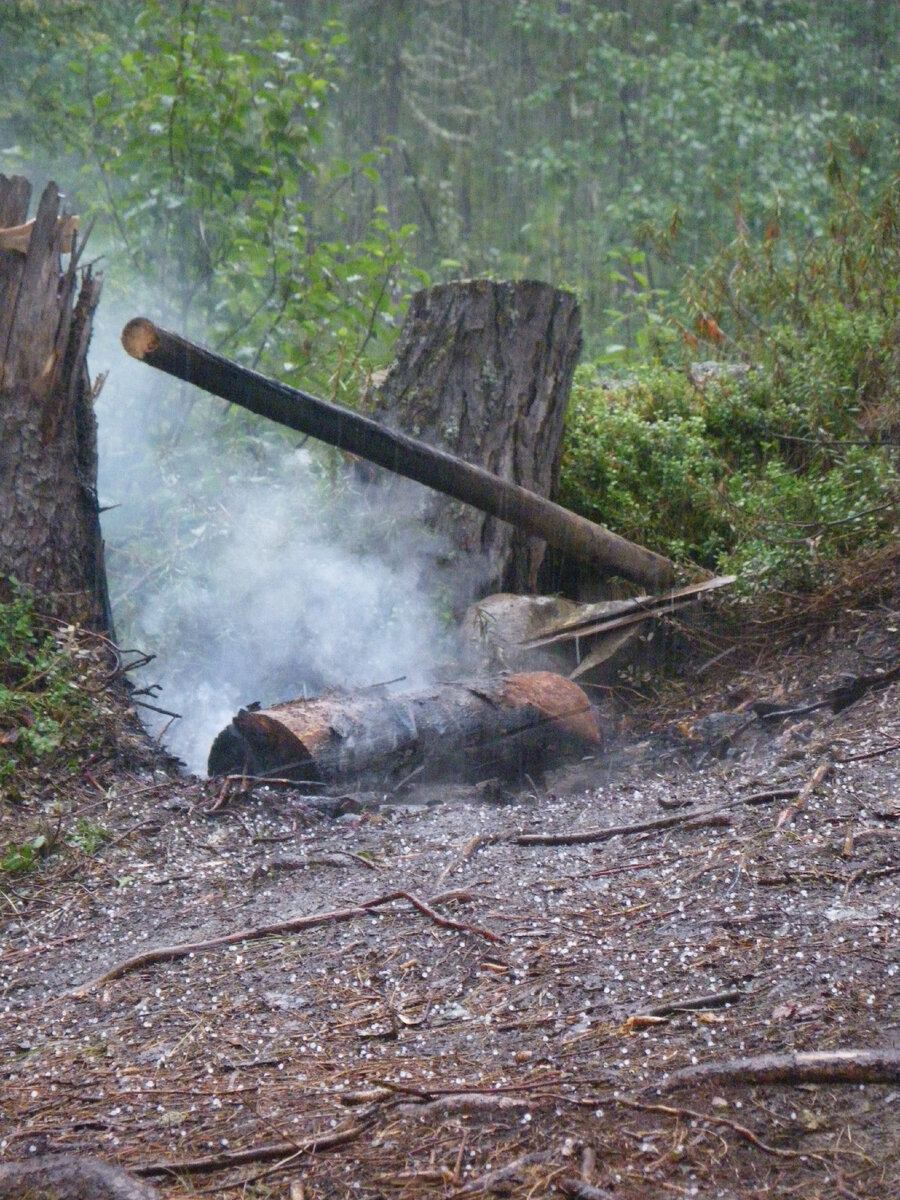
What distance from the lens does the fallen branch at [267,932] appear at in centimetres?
269

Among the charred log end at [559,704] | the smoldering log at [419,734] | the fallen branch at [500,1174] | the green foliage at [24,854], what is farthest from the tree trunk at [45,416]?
the fallen branch at [500,1174]

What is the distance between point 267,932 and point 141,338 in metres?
2.31

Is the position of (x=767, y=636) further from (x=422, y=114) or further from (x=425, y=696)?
(x=422, y=114)

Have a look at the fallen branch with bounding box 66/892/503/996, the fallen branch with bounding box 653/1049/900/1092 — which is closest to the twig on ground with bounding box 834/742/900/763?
the fallen branch with bounding box 66/892/503/996

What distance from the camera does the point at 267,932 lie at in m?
2.81

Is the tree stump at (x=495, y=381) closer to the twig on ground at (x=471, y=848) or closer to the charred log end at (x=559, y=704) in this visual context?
→ the charred log end at (x=559, y=704)

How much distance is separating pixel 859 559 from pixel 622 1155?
3.61m

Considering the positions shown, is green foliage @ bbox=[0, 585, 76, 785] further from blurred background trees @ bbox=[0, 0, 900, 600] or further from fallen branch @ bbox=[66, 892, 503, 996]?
blurred background trees @ bbox=[0, 0, 900, 600]

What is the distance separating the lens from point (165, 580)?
5598 mm

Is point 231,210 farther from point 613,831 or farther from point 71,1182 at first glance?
point 71,1182

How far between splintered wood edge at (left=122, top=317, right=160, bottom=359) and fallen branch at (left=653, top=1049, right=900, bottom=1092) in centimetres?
317

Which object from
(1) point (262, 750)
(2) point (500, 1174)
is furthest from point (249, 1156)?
(1) point (262, 750)

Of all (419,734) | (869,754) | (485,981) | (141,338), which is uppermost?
(141,338)

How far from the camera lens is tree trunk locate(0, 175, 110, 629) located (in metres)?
4.12
